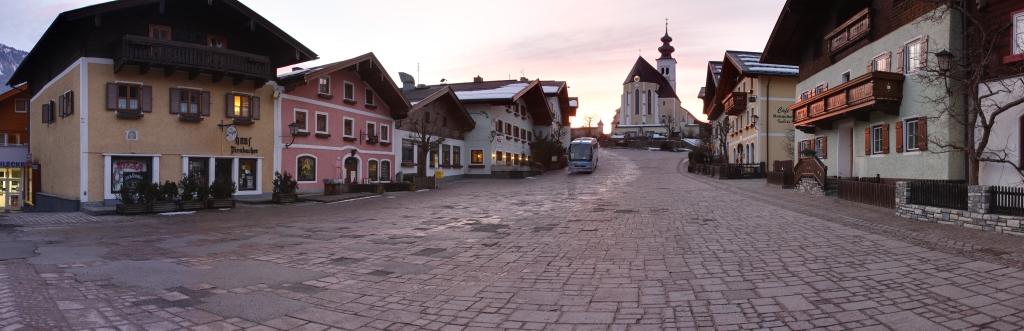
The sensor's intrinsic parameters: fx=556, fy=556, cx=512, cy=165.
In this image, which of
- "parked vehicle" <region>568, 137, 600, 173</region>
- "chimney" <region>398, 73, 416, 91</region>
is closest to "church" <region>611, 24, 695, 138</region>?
"parked vehicle" <region>568, 137, 600, 173</region>

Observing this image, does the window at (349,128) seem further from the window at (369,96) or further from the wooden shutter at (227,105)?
the wooden shutter at (227,105)

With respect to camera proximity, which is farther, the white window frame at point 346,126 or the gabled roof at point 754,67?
the gabled roof at point 754,67

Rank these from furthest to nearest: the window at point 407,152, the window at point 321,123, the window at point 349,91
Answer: the window at point 407,152, the window at point 349,91, the window at point 321,123

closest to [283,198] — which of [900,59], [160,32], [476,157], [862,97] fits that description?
[160,32]

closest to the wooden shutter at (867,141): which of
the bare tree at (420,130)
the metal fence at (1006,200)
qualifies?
the metal fence at (1006,200)

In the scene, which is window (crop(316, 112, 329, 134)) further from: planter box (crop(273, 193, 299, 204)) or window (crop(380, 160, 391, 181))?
planter box (crop(273, 193, 299, 204))

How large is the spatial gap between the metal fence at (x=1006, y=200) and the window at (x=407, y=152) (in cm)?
3056

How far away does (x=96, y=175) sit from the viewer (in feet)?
65.3

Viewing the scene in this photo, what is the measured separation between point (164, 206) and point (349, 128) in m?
13.5

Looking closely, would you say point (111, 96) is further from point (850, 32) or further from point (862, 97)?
point (850, 32)

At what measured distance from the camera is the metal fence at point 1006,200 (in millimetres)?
11055

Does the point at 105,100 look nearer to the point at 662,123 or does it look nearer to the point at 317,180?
the point at 317,180

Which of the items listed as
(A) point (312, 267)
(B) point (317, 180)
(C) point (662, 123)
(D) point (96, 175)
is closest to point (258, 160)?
(B) point (317, 180)

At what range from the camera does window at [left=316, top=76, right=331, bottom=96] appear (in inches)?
1130
